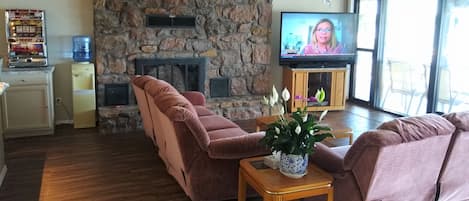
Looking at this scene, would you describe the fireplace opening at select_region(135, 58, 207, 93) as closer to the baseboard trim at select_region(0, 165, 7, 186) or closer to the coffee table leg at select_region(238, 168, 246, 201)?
the baseboard trim at select_region(0, 165, 7, 186)

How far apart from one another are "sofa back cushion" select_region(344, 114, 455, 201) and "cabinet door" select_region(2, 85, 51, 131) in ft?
13.5

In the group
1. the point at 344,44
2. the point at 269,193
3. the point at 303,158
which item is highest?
the point at 344,44

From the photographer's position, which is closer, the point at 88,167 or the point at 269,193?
the point at 269,193

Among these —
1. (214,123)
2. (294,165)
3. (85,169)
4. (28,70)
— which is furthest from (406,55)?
(28,70)

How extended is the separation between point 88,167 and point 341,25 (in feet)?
15.1

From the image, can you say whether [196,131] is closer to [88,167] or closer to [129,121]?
[88,167]

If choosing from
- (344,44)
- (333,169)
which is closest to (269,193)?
(333,169)

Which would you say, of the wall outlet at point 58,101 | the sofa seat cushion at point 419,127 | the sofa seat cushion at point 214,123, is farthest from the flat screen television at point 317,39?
the sofa seat cushion at point 419,127

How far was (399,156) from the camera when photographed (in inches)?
98.5

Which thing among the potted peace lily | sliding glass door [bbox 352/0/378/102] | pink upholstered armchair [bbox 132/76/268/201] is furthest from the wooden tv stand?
the potted peace lily

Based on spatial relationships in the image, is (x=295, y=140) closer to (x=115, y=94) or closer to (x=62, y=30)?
(x=115, y=94)

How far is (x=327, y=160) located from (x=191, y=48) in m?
3.80

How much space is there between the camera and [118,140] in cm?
530

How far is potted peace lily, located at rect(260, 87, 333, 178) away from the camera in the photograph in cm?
262
